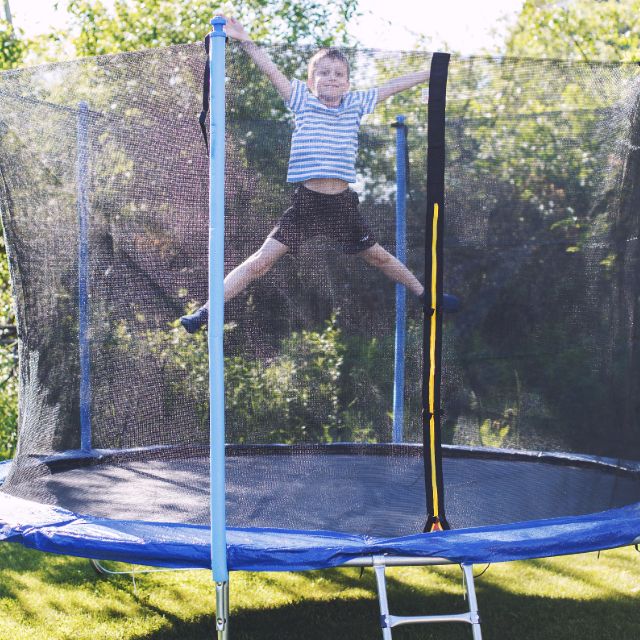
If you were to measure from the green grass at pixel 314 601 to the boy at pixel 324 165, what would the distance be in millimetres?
1169

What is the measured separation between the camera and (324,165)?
2.10 meters

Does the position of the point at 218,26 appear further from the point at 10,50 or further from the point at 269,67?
the point at 10,50

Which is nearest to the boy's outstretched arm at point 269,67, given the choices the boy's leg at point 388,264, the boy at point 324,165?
the boy at point 324,165

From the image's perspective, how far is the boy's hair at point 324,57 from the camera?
2.05 m

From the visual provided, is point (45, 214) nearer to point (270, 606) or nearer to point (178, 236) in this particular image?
point (178, 236)

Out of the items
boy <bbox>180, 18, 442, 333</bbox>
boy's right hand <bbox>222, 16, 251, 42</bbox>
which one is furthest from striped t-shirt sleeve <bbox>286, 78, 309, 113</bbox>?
boy's right hand <bbox>222, 16, 251, 42</bbox>

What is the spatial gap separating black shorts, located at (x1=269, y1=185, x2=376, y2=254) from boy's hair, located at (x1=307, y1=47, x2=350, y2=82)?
285 millimetres

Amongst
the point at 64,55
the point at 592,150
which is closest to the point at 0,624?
the point at 592,150

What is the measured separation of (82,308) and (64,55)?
4330 millimetres

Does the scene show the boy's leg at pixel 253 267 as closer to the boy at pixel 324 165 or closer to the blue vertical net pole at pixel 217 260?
the boy at pixel 324 165

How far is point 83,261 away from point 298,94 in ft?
2.55

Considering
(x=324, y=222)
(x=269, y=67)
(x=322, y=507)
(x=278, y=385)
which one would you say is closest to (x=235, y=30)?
(x=269, y=67)

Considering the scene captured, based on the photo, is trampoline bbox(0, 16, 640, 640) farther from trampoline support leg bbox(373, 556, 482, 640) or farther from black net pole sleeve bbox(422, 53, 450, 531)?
trampoline support leg bbox(373, 556, 482, 640)

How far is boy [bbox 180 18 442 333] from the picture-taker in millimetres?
2064
